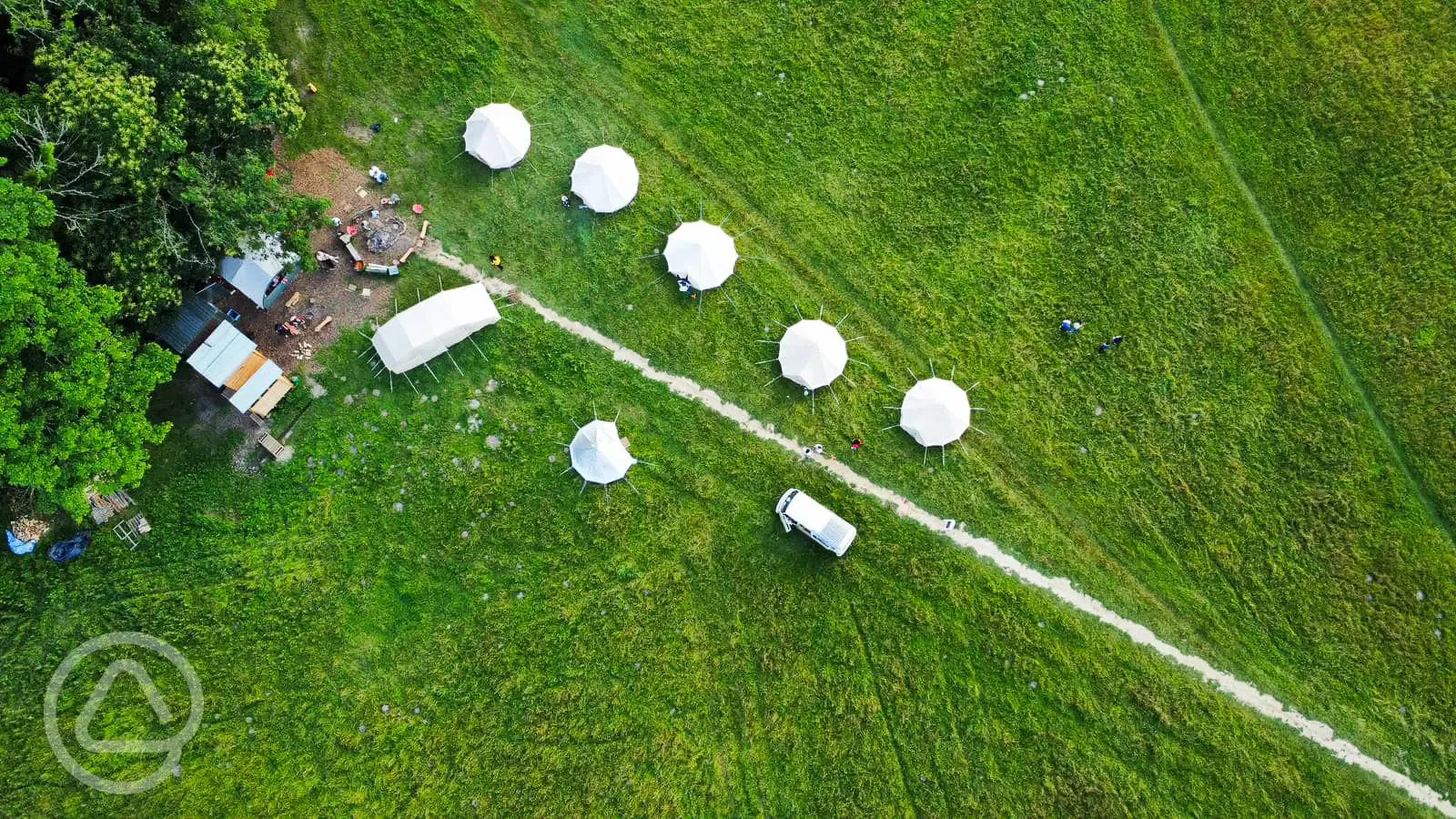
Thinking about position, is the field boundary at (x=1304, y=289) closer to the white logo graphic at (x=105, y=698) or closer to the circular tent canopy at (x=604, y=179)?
the circular tent canopy at (x=604, y=179)

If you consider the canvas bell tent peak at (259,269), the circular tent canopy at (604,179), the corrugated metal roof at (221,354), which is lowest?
the corrugated metal roof at (221,354)

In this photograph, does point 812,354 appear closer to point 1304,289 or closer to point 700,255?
point 700,255

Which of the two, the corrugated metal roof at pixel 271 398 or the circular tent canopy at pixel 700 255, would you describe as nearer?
the corrugated metal roof at pixel 271 398

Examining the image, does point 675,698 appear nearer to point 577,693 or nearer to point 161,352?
point 577,693

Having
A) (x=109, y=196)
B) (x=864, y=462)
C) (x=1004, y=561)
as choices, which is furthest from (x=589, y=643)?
(x=109, y=196)

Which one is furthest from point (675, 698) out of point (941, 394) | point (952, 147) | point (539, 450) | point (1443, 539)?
point (1443, 539)

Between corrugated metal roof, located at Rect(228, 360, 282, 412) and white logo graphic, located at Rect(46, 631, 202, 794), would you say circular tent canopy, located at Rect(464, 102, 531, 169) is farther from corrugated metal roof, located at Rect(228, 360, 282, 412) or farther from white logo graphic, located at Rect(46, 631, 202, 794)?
white logo graphic, located at Rect(46, 631, 202, 794)

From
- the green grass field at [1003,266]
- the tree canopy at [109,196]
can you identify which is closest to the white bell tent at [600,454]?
the green grass field at [1003,266]
